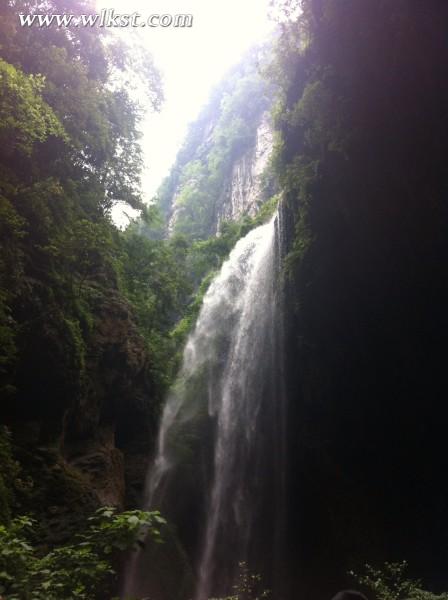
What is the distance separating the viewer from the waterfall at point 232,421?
10672 mm

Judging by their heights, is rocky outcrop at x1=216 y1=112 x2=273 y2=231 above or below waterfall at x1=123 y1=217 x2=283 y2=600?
above

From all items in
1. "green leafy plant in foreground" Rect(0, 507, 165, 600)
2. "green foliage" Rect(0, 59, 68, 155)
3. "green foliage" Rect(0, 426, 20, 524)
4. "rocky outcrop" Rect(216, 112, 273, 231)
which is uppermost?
"rocky outcrop" Rect(216, 112, 273, 231)

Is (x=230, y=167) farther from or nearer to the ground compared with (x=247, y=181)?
A: farther from the ground

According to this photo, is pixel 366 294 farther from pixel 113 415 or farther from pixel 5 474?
pixel 5 474

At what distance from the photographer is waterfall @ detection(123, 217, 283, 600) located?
10.7 m

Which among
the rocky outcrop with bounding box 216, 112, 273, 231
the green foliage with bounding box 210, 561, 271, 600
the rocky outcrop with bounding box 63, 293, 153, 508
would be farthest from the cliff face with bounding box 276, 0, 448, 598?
the rocky outcrop with bounding box 216, 112, 273, 231

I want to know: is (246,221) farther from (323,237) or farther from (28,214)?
(28,214)

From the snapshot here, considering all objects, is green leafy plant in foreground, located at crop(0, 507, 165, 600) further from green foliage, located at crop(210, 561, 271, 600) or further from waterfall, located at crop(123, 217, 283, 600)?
waterfall, located at crop(123, 217, 283, 600)

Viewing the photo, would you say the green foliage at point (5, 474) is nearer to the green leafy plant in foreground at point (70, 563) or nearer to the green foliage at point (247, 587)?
the green leafy plant in foreground at point (70, 563)

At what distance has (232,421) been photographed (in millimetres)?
12531

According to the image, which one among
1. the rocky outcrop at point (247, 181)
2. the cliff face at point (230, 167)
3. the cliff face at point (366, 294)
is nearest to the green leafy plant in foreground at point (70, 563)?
the cliff face at point (366, 294)

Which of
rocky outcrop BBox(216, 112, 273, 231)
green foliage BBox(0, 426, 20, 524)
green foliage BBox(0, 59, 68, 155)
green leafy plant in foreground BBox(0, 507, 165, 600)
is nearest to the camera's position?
green leafy plant in foreground BBox(0, 507, 165, 600)

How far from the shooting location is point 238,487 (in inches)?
451

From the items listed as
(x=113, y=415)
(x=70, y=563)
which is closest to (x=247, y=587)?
(x=113, y=415)
